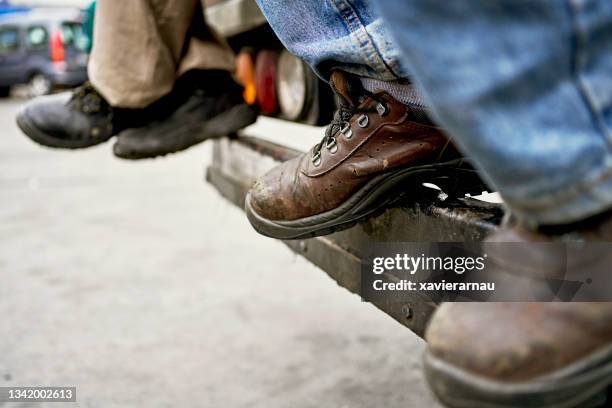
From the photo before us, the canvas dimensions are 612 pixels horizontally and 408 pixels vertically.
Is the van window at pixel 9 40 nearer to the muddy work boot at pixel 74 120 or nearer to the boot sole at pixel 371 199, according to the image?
the muddy work boot at pixel 74 120

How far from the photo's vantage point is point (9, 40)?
12820 millimetres

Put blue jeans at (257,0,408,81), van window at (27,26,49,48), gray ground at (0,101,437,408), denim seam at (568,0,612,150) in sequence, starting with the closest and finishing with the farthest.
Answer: denim seam at (568,0,612,150) < blue jeans at (257,0,408,81) < gray ground at (0,101,437,408) < van window at (27,26,49,48)

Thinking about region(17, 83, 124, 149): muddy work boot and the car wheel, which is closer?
region(17, 83, 124, 149): muddy work boot

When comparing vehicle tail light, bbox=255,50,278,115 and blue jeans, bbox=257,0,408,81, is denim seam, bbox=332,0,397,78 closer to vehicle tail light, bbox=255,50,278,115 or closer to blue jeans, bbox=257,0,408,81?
blue jeans, bbox=257,0,408,81

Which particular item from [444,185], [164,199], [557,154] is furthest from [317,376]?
[164,199]

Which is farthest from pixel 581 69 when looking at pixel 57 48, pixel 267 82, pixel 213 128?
pixel 57 48

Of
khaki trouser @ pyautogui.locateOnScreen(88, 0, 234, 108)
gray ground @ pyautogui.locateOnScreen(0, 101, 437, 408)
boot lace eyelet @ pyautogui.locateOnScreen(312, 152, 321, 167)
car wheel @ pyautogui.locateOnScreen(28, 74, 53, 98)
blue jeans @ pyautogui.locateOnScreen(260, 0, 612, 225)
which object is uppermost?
blue jeans @ pyautogui.locateOnScreen(260, 0, 612, 225)

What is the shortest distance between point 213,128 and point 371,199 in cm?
89

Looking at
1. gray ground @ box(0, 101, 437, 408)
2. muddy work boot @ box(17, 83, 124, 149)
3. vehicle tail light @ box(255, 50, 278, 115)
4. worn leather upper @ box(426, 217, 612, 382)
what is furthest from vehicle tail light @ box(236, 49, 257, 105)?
worn leather upper @ box(426, 217, 612, 382)

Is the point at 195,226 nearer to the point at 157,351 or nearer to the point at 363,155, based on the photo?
the point at 157,351

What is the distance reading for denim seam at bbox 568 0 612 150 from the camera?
583 millimetres

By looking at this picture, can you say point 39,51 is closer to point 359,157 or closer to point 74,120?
point 74,120

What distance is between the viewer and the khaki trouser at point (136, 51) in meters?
1.76

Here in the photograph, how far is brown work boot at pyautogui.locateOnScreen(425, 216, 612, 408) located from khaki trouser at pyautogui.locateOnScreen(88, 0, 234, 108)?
129cm
